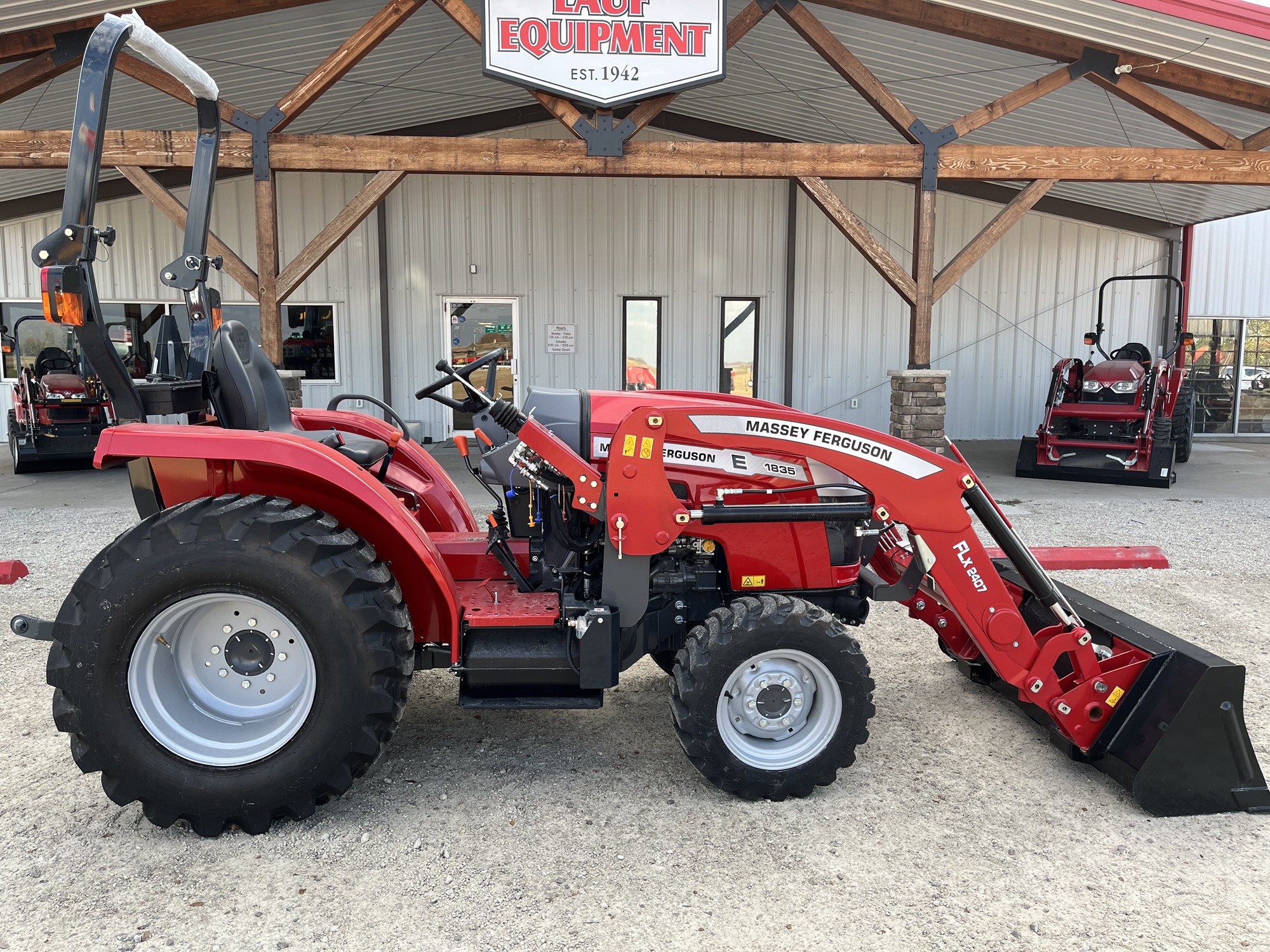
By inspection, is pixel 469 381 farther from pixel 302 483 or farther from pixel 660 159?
pixel 660 159

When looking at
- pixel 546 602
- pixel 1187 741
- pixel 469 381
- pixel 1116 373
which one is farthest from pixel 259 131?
pixel 1116 373

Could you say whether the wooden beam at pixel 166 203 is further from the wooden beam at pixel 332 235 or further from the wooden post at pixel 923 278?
the wooden post at pixel 923 278

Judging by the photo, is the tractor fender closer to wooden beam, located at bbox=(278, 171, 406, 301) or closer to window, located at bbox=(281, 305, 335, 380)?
wooden beam, located at bbox=(278, 171, 406, 301)

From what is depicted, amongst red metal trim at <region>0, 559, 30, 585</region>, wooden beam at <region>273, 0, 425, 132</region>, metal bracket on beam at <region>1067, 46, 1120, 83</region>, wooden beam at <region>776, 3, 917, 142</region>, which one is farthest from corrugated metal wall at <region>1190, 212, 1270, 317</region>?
red metal trim at <region>0, 559, 30, 585</region>

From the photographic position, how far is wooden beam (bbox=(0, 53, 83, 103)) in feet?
23.1

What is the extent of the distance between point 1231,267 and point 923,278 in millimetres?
7915

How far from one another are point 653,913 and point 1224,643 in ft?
11.2

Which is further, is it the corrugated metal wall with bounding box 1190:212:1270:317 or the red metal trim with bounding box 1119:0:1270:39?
the corrugated metal wall with bounding box 1190:212:1270:317

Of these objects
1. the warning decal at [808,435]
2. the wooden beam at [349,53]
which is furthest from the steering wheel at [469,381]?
the wooden beam at [349,53]

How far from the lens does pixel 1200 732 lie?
261 cm

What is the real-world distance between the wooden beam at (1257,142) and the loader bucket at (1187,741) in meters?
7.32

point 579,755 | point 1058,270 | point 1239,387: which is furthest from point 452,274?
point 1239,387

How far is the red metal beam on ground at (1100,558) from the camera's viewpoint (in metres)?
3.45

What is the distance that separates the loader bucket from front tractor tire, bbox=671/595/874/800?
79 centimetres
